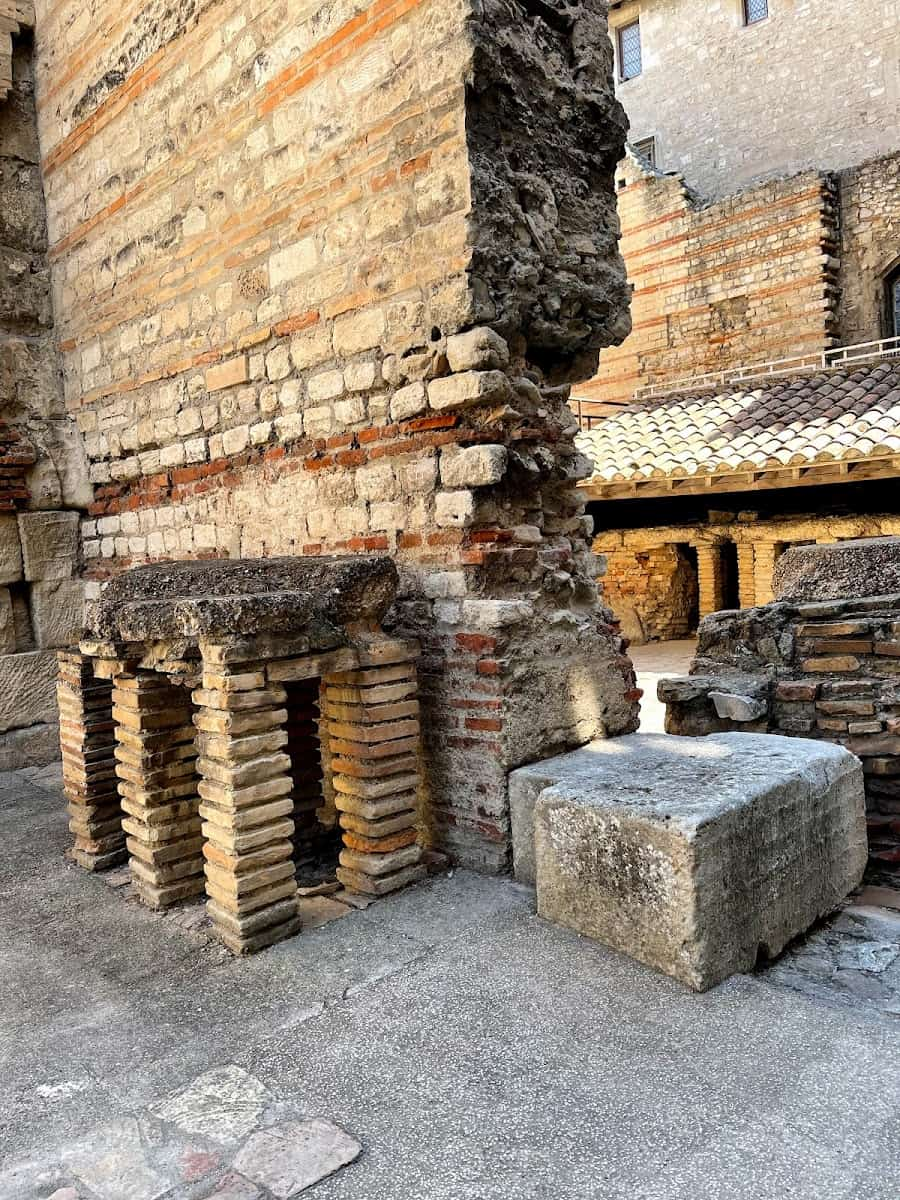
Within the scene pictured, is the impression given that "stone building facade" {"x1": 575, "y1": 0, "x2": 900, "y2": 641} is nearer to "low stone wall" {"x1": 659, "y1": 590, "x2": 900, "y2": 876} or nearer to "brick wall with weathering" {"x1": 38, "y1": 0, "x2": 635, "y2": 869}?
"low stone wall" {"x1": 659, "y1": 590, "x2": 900, "y2": 876}

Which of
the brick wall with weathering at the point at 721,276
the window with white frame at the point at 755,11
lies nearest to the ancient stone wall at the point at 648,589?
the brick wall with weathering at the point at 721,276

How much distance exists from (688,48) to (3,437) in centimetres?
1670

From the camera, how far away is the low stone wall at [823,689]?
139 inches

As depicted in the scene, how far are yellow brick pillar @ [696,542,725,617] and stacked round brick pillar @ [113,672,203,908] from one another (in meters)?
9.53

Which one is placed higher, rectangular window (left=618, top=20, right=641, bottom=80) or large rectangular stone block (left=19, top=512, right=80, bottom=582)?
rectangular window (left=618, top=20, right=641, bottom=80)

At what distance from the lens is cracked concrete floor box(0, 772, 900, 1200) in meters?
1.59

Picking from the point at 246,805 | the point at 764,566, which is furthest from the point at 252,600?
the point at 764,566

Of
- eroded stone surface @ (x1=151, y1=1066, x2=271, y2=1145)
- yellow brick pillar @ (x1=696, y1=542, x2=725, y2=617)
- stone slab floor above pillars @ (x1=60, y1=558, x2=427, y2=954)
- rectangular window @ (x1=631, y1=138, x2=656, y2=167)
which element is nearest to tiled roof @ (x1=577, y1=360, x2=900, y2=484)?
yellow brick pillar @ (x1=696, y1=542, x2=725, y2=617)

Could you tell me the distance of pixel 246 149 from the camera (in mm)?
3818

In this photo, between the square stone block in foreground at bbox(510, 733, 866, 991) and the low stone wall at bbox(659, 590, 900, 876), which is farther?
the low stone wall at bbox(659, 590, 900, 876)

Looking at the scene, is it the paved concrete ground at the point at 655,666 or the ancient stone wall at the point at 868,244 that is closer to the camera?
the paved concrete ground at the point at 655,666

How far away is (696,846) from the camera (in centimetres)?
214

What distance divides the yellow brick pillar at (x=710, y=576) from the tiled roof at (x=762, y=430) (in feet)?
5.53

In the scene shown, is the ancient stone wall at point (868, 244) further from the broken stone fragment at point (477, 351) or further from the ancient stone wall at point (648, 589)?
the broken stone fragment at point (477, 351)
